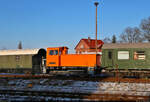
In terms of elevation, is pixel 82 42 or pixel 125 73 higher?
pixel 82 42

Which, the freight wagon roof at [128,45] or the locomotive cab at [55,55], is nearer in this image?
the freight wagon roof at [128,45]

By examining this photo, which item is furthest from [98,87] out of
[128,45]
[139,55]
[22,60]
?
[22,60]

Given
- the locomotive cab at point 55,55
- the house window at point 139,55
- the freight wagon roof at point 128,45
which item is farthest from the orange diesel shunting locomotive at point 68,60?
the house window at point 139,55

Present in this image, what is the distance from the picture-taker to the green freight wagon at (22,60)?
88.3ft

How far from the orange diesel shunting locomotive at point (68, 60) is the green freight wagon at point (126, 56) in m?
1.11

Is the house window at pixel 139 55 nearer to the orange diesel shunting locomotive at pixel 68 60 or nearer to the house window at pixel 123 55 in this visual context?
the house window at pixel 123 55

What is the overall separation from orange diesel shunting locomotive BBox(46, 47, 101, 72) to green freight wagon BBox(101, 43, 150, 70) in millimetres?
1109

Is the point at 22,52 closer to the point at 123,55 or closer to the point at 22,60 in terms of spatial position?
the point at 22,60

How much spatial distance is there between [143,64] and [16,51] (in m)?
17.8

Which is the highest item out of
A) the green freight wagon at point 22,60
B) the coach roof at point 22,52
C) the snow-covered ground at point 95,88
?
the coach roof at point 22,52

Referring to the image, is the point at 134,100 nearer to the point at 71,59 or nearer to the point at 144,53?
the point at 144,53

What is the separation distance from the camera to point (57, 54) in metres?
22.1

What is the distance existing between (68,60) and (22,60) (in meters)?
8.57

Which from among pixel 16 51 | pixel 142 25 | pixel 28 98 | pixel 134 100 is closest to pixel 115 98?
pixel 134 100
